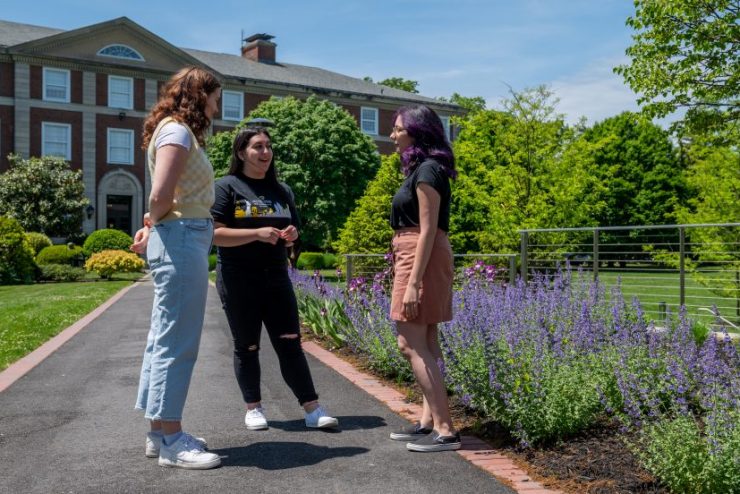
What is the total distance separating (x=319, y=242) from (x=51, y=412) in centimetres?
3177

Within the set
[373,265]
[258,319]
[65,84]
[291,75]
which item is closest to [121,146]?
[65,84]

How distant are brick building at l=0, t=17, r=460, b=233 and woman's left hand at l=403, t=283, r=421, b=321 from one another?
38.0 m

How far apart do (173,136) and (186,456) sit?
169cm

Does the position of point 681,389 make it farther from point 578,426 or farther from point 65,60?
point 65,60

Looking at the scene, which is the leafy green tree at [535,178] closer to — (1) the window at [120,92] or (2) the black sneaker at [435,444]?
(2) the black sneaker at [435,444]

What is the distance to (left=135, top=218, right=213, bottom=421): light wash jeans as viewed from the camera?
3932 mm

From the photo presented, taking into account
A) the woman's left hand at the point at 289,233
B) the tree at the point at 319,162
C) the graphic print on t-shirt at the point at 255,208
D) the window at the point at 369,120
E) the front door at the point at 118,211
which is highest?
the window at the point at 369,120

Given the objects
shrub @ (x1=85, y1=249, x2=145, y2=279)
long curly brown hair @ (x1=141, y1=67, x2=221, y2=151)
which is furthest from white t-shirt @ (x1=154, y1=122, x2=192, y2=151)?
shrub @ (x1=85, y1=249, x2=145, y2=279)

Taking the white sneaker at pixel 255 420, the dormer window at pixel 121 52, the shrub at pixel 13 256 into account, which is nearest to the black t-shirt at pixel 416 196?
the white sneaker at pixel 255 420

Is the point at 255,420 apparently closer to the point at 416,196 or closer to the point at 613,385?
the point at 416,196

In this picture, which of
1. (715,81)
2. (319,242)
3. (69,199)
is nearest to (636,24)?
(715,81)

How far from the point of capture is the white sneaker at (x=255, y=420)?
485 centimetres

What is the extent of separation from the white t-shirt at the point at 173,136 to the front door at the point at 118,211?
134ft

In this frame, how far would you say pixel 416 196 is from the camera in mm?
4320
